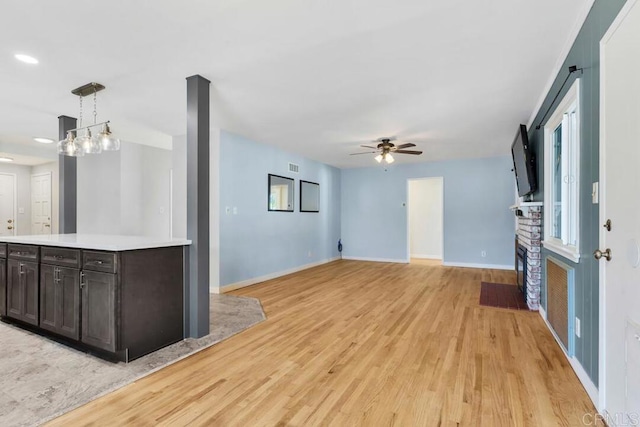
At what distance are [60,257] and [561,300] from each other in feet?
13.8

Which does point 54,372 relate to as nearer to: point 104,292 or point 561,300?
point 104,292

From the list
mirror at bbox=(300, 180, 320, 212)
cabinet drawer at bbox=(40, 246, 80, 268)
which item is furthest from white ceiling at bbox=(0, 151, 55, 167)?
mirror at bbox=(300, 180, 320, 212)

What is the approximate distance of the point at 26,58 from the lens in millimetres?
2580

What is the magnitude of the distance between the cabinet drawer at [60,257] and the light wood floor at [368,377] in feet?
3.89

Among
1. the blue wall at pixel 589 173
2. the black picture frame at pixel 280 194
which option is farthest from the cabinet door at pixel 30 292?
the blue wall at pixel 589 173

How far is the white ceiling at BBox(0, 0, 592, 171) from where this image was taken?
1.99m

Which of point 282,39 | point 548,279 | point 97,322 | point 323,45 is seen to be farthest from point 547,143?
point 97,322

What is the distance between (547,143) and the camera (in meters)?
3.28

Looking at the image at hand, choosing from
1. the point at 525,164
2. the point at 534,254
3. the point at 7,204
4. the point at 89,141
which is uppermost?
the point at 89,141

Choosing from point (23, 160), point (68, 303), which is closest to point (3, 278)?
point (68, 303)

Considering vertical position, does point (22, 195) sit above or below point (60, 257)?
above

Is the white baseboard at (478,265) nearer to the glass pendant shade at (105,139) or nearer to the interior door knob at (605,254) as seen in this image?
the interior door knob at (605,254)

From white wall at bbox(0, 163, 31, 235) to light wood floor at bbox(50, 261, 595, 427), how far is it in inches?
274

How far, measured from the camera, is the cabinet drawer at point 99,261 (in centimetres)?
233
